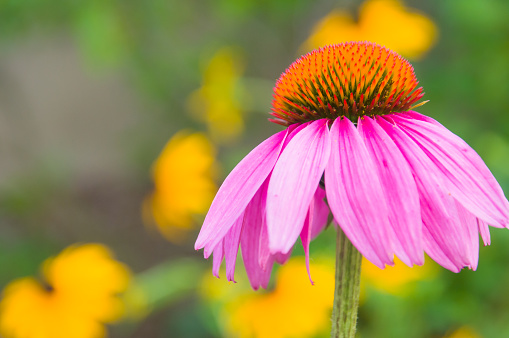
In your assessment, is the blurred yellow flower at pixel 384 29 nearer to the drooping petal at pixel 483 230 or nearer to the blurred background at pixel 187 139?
the blurred background at pixel 187 139

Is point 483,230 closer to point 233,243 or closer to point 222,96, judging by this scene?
point 233,243

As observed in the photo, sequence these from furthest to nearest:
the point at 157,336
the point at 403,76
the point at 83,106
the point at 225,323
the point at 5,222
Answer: the point at 83,106
the point at 5,222
the point at 157,336
the point at 225,323
the point at 403,76

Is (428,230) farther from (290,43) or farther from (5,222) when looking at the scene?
(5,222)

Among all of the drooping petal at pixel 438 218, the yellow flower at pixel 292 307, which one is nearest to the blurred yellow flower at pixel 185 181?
the yellow flower at pixel 292 307

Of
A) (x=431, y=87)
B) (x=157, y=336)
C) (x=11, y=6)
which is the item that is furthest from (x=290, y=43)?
(x=157, y=336)

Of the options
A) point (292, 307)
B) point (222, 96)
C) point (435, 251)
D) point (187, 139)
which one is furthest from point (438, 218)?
point (222, 96)
